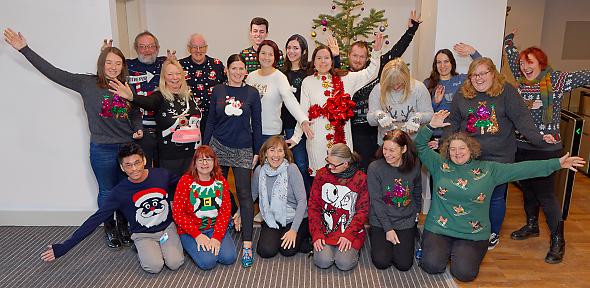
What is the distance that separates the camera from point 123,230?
364 cm

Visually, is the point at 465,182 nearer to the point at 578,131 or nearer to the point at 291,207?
the point at 291,207

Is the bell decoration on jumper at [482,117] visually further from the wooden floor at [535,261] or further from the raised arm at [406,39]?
the wooden floor at [535,261]

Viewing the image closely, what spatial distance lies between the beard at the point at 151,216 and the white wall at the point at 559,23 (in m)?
6.16

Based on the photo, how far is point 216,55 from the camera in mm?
6355

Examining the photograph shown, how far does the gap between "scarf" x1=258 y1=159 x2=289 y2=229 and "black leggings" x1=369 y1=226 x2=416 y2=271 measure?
66 centimetres

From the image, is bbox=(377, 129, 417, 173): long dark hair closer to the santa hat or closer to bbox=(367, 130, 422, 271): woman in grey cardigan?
bbox=(367, 130, 422, 271): woman in grey cardigan

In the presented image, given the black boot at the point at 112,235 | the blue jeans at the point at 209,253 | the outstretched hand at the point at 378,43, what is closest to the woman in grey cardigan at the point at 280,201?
the blue jeans at the point at 209,253

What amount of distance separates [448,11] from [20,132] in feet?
11.4

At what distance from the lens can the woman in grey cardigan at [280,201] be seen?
3.38 meters

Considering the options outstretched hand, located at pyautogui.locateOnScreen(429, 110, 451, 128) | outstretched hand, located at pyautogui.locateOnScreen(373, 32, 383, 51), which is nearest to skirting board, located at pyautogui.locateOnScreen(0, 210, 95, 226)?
outstretched hand, located at pyautogui.locateOnScreen(373, 32, 383, 51)

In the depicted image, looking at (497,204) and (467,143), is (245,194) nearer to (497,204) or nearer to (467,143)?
(467,143)

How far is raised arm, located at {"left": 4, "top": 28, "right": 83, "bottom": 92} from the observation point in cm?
338

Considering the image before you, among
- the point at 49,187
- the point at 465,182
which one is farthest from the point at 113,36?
the point at 465,182

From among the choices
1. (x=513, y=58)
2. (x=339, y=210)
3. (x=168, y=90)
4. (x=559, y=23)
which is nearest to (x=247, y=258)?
(x=339, y=210)
